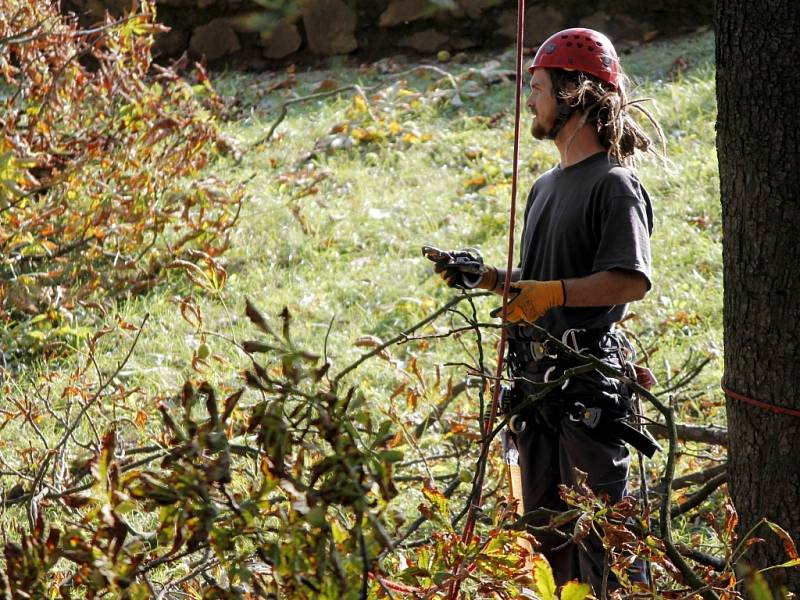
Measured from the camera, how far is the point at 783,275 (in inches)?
89.0

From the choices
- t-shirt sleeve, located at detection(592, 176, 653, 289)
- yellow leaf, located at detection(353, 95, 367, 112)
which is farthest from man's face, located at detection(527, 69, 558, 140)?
yellow leaf, located at detection(353, 95, 367, 112)

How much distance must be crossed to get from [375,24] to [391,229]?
3.86m

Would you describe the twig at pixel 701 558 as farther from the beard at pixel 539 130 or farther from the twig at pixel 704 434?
the beard at pixel 539 130

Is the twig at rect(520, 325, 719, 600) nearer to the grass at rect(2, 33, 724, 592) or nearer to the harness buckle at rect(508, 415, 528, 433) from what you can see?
the harness buckle at rect(508, 415, 528, 433)

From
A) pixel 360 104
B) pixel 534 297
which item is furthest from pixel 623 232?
pixel 360 104

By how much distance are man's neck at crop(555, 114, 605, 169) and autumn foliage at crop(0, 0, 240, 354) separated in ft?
9.09

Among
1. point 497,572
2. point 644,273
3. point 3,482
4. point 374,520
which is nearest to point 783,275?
point 644,273

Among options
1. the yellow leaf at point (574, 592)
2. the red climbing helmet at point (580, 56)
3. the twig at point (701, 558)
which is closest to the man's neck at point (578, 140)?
the red climbing helmet at point (580, 56)

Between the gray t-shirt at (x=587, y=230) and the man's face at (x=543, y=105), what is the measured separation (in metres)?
0.13

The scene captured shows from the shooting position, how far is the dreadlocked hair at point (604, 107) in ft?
9.59

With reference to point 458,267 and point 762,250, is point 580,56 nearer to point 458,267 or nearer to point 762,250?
point 458,267

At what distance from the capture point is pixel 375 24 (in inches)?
376

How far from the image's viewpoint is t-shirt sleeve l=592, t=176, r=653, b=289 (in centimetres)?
270

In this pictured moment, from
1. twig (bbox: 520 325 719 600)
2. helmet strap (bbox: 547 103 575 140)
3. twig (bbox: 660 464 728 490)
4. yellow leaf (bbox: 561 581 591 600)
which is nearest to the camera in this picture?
yellow leaf (bbox: 561 581 591 600)
